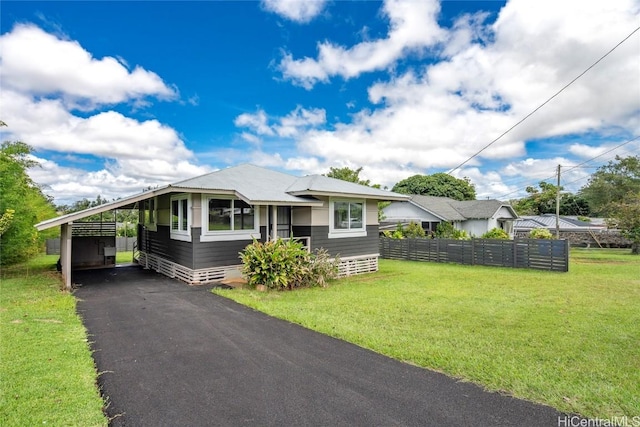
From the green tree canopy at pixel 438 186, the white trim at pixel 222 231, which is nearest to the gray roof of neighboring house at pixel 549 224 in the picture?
the green tree canopy at pixel 438 186

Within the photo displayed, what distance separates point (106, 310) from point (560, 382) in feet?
25.8

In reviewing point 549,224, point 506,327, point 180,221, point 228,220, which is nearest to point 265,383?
point 506,327

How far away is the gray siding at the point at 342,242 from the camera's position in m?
11.6

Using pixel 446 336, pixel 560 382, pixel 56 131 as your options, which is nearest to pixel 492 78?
pixel 446 336

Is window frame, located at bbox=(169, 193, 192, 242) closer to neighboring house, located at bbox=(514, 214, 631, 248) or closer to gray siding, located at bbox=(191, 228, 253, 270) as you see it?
gray siding, located at bbox=(191, 228, 253, 270)

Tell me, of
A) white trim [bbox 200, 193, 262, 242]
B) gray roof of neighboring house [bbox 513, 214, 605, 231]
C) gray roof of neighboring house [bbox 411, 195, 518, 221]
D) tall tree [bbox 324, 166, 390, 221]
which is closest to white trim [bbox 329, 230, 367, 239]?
white trim [bbox 200, 193, 262, 242]

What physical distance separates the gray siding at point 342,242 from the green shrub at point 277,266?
1.66 m

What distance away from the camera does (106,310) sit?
681 cm

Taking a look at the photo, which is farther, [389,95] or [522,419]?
[389,95]

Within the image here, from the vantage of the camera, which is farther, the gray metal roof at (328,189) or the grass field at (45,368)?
the gray metal roof at (328,189)

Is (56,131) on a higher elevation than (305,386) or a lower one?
higher

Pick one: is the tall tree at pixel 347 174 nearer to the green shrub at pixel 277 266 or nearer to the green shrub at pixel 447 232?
the green shrub at pixel 447 232

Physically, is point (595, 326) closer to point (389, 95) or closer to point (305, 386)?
point (305, 386)

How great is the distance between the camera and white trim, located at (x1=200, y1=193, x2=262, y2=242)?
387 inches
